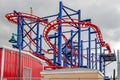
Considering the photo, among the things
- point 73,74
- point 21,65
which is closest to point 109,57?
point 21,65

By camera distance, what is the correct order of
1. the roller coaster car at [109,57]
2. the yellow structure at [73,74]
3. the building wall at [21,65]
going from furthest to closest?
the roller coaster car at [109,57], the building wall at [21,65], the yellow structure at [73,74]

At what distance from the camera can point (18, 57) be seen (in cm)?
2702

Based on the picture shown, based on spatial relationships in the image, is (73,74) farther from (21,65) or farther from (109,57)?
(109,57)

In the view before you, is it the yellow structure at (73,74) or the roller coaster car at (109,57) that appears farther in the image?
the roller coaster car at (109,57)

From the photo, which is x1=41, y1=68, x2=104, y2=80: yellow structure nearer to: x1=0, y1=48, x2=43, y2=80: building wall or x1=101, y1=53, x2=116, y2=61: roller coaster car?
x1=0, y1=48, x2=43, y2=80: building wall

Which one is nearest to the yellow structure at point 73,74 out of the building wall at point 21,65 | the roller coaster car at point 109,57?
the building wall at point 21,65

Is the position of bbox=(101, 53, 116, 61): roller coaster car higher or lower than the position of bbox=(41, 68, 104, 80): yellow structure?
higher

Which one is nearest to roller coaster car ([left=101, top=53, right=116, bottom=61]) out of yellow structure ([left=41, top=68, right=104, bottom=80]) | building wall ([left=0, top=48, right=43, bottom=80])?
building wall ([left=0, top=48, right=43, bottom=80])

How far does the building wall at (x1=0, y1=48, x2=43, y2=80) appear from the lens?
25689mm

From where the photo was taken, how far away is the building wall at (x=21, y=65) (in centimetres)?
2569

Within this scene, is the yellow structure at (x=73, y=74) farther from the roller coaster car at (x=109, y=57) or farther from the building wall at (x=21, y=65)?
the roller coaster car at (x=109, y=57)

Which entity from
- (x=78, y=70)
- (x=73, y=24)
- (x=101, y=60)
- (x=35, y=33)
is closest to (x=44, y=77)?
(x=78, y=70)

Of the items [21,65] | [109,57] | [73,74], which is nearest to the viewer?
[73,74]

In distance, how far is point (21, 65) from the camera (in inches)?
1081
